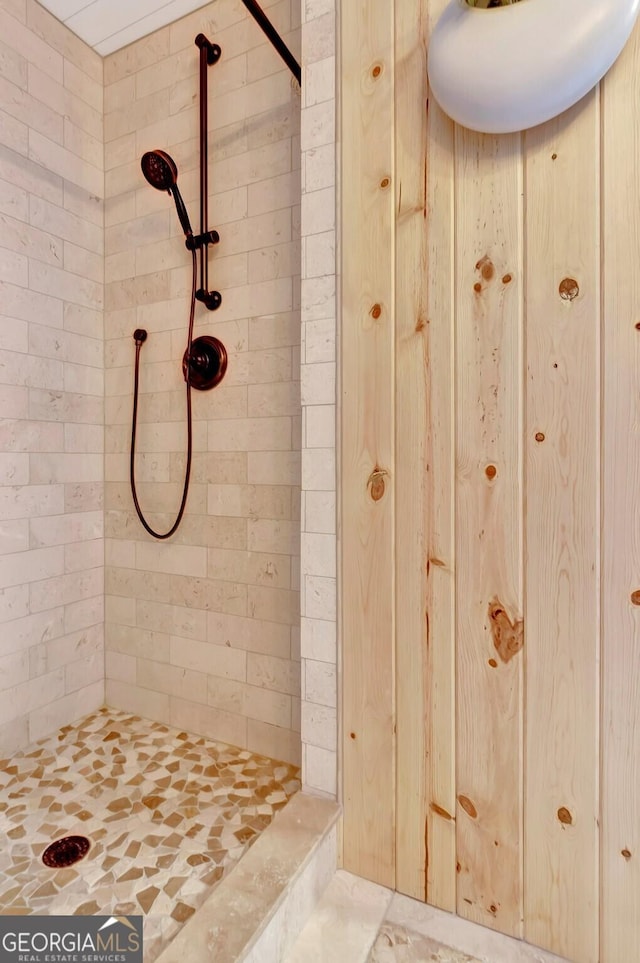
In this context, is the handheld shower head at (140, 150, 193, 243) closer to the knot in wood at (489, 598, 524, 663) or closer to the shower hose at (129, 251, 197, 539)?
the shower hose at (129, 251, 197, 539)

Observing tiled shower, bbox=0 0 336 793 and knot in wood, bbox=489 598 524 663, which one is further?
tiled shower, bbox=0 0 336 793

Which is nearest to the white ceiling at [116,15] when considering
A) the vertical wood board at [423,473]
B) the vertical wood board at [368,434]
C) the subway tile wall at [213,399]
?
the subway tile wall at [213,399]

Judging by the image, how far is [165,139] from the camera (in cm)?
181

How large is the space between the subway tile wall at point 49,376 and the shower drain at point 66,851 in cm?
57

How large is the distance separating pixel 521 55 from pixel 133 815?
6.46 ft

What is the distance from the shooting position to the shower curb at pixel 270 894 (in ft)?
2.96

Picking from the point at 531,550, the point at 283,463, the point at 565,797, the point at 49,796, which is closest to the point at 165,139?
the point at 283,463

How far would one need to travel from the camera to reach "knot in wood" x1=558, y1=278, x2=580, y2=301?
3.24ft

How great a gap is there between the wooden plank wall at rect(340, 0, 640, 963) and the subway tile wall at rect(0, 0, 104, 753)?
1.17 metres

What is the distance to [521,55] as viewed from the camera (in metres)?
0.92

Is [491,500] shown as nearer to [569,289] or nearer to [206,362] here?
[569,289]

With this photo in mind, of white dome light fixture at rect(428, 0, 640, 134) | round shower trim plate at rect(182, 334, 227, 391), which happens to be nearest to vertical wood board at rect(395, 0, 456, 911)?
white dome light fixture at rect(428, 0, 640, 134)

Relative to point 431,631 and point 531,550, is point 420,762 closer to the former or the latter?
point 431,631

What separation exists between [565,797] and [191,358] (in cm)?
159
